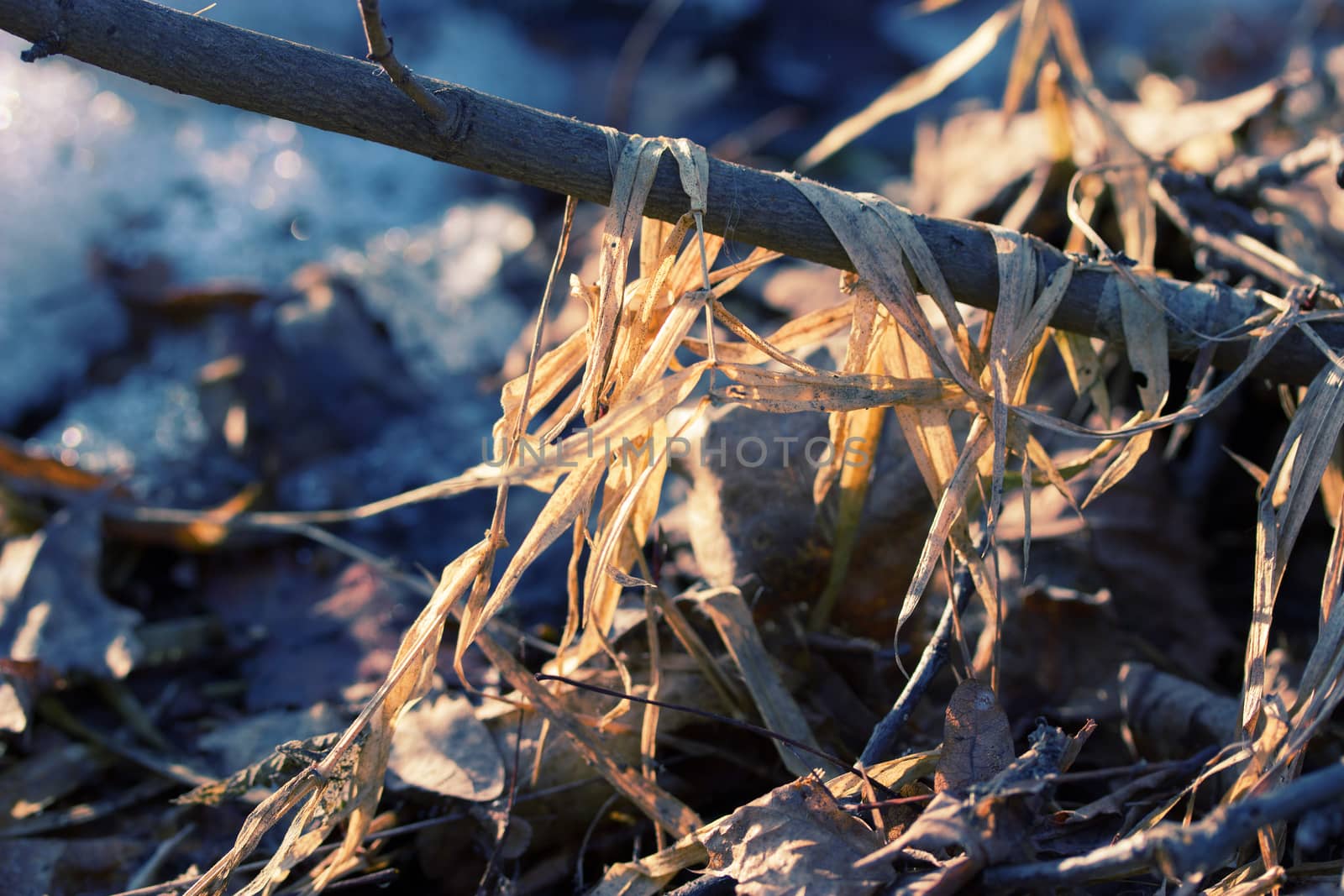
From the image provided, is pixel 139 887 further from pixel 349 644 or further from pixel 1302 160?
pixel 1302 160

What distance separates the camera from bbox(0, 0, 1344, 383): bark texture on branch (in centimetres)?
96

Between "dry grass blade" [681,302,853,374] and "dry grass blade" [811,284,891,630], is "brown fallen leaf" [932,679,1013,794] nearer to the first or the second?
"dry grass blade" [811,284,891,630]

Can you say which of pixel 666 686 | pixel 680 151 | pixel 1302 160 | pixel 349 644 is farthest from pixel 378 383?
pixel 1302 160

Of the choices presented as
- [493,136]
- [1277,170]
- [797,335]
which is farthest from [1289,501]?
[493,136]

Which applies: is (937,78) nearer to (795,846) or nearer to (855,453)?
(855,453)

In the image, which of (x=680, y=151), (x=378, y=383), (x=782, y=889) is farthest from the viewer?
(x=378, y=383)

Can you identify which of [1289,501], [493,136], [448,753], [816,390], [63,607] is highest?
[493,136]

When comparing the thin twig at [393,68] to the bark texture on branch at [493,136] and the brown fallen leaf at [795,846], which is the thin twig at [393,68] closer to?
the bark texture on branch at [493,136]

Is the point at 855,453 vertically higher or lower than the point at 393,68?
lower

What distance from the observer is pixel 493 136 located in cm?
108

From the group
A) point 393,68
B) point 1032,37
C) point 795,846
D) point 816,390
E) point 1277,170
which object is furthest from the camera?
point 1032,37

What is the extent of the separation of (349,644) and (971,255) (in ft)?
4.44

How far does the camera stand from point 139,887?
1303 millimetres

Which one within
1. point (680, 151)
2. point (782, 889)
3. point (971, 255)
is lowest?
point (782, 889)
